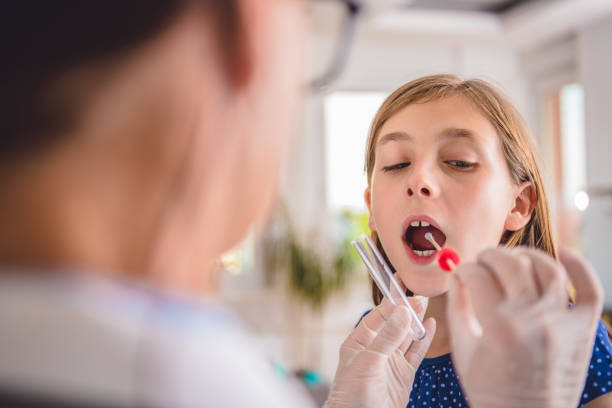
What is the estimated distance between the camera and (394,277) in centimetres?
111

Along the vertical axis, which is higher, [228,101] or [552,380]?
[228,101]

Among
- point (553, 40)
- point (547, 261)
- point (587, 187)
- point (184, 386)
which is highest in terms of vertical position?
point (553, 40)

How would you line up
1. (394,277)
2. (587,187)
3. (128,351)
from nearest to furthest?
(128,351) → (394,277) → (587,187)

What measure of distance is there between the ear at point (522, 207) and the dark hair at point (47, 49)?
885 millimetres

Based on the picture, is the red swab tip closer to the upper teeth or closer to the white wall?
the upper teeth

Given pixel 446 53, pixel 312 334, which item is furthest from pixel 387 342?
pixel 446 53

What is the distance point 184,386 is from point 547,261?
1.64 feet

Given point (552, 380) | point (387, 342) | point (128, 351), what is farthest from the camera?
point (387, 342)

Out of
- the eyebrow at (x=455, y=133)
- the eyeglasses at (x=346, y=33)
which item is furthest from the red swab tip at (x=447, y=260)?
the eyeglasses at (x=346, y=33)

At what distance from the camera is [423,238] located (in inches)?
42.9

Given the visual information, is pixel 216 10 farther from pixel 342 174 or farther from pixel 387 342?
pixel 342 174

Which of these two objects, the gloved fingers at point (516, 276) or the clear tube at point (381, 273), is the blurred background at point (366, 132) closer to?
the clear tube at point (381, 273)

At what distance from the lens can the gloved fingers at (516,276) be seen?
69 centimetres

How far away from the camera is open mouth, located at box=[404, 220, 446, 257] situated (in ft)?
3.49
